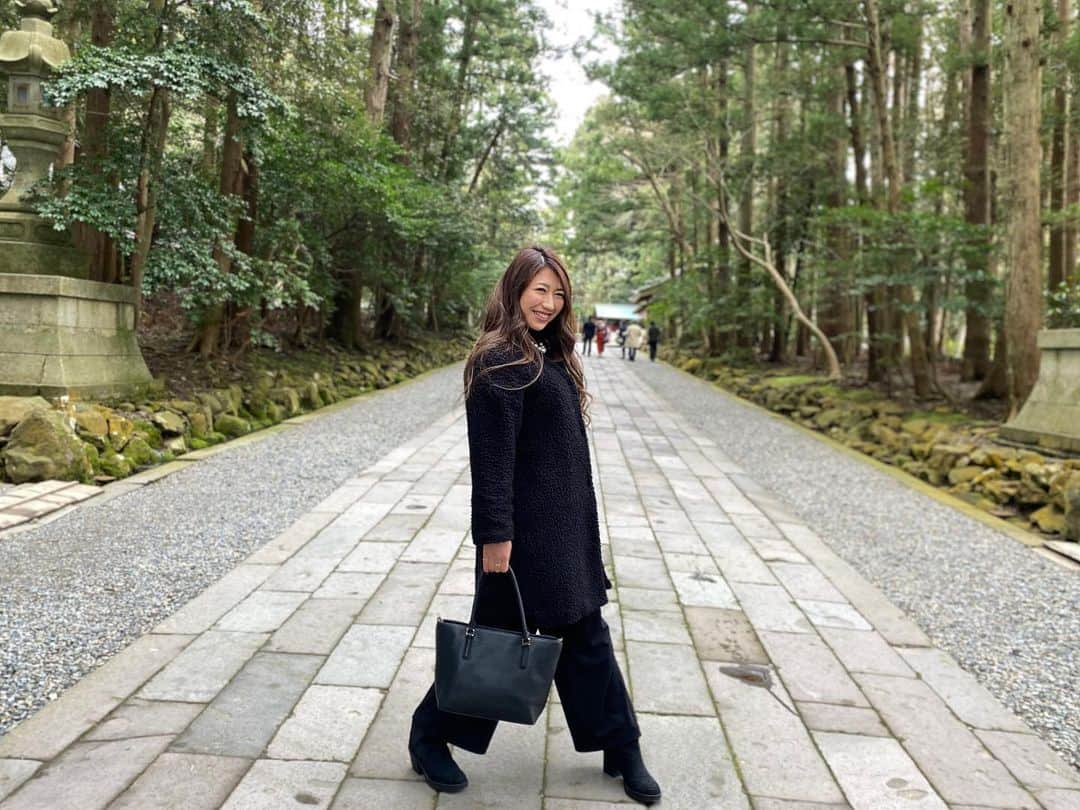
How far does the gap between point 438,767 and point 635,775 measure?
21.3 inches

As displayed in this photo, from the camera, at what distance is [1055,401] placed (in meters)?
7.56

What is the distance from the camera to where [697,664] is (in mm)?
3174

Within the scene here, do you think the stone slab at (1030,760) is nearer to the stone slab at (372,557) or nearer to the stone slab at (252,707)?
the stone slab at (252,707)

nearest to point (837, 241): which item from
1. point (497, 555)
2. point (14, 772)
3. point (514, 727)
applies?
point (514, 727)

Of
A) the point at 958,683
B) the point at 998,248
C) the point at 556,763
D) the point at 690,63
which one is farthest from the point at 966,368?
the point at 556,763

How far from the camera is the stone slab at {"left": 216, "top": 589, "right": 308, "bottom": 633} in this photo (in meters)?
3.38

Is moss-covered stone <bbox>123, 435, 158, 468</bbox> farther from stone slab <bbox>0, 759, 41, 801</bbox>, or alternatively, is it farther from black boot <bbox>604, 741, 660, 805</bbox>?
black boot <bbox>604, 741, 660, 805</bbox>

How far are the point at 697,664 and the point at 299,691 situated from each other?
151 cm

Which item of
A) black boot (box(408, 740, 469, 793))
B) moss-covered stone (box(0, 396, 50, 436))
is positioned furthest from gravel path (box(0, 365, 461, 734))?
black boot (box(408, 740, 469, 793))

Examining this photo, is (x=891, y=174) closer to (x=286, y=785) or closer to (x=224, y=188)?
(x=224, y=188)

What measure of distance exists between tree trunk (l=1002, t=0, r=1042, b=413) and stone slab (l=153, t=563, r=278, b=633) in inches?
303

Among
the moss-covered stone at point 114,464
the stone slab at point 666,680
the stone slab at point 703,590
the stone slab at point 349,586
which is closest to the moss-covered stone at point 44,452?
the moss-covered stone at point 114,464

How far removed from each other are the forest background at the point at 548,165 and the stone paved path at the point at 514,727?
500cm

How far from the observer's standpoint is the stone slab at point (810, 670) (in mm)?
2934
